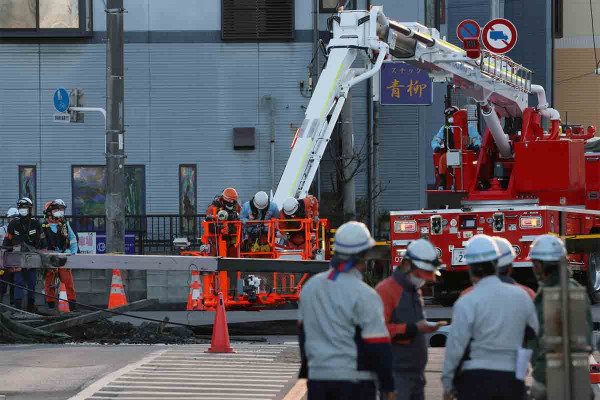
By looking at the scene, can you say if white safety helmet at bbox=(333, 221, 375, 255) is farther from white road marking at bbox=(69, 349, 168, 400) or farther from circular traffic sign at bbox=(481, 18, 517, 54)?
circular traffic sign at bbox=(481, 18, 517, 54)

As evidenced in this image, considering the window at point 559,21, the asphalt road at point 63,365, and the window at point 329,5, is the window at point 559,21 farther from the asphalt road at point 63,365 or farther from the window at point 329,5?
the asphalt road at point 63,365

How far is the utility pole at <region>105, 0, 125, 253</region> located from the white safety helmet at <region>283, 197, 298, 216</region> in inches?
165

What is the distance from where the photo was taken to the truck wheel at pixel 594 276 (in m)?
22.2

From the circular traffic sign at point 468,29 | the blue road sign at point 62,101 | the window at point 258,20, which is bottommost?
the blue road sign at point 62,101

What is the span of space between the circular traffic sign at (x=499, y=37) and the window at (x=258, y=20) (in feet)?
24.5

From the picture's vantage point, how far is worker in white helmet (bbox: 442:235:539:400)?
26.5 feet

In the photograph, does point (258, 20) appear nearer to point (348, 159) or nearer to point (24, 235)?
point (348, 159)

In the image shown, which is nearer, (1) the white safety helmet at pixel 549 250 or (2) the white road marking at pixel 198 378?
(1) the white safety helmet at pixel 549 250

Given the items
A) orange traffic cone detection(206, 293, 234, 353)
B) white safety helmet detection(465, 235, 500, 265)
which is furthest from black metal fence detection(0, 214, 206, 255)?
white safety helmet detection(465, 235, 500, 265)

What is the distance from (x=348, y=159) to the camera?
2741 centimetres

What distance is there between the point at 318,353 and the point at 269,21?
2424 cm

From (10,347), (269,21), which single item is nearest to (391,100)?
(269,21)

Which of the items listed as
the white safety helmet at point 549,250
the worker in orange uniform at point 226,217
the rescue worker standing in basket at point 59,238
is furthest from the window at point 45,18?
the white safety helmet at point 549,250

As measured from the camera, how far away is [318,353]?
791 cm
